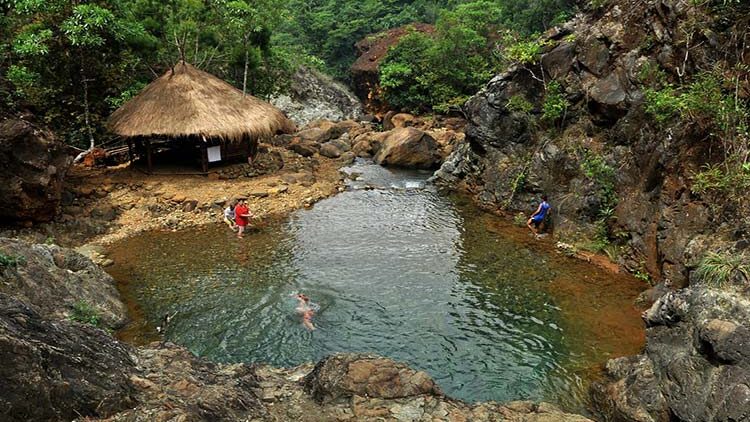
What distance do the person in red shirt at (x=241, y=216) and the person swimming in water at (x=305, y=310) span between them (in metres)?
5.27

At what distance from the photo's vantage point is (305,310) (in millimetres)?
13125

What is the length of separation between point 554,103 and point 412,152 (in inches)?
401

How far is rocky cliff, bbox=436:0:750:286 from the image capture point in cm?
1373

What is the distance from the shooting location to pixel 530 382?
413 inches

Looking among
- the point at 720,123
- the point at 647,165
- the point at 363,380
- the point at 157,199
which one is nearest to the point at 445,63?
the point at 647,165

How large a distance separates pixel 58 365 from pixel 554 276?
43.0 ft

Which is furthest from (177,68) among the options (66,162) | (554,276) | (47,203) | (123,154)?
(554,276)

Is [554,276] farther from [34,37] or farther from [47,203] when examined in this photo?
[34,37]

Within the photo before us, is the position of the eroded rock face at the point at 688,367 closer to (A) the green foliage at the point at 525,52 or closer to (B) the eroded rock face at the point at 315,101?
(A) the green foliage at the point at 525,52

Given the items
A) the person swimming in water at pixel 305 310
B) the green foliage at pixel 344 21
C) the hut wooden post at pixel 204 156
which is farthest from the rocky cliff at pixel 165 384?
the green foliage at pixel 344 21

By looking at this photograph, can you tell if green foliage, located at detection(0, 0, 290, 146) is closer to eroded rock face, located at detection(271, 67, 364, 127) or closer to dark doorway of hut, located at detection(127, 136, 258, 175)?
dark doorway of hut, located at detection(127, 136, 258, 175)

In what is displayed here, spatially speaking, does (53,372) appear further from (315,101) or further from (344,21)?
(344,21)

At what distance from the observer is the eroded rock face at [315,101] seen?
42344mm

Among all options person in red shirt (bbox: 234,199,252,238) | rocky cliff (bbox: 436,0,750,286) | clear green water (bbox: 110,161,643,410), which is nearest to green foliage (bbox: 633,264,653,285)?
rocky cliff (bbox: 436,0,750,286)
